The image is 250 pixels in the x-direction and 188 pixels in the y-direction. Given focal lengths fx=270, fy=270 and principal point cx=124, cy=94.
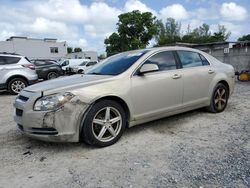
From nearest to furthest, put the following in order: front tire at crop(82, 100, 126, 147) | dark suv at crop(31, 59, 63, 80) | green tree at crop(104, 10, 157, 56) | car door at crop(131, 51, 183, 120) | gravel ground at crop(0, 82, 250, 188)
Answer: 1. gravel ground at crop(0, 82, 250, 188)
2. front tire at crop(82, 100, 126, 147)
3. car door at crop(131, 51, 183, 120)
4. dark suv at crop(31, 59, 63, 80)
5. green tree at crop(104, 10, 157, 56)

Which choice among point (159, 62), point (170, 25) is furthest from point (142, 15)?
point (159, 62)

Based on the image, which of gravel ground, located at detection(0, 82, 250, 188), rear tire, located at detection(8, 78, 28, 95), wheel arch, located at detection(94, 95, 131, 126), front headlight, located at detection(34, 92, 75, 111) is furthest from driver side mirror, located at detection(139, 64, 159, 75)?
rear tire, located at detection(8, 78, 28, 95)

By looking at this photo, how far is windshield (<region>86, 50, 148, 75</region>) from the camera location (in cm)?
460

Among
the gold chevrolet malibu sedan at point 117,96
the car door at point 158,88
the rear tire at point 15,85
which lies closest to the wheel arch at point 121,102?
the gold chevrolet malibu sedan at point 117,96

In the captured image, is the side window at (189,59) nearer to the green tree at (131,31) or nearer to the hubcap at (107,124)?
the hubcap at (107,124)

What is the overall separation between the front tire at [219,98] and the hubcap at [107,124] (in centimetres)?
249

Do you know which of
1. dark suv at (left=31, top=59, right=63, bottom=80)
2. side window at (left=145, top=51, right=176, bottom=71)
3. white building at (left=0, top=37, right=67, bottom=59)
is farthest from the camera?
white building at (left=0, top=37, right=67, bottom=59)

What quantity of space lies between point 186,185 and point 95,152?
Result: 1463mm

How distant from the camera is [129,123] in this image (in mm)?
4375

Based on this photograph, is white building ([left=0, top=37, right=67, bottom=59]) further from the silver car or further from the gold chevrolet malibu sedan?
the gold chevrolet malibu sedan

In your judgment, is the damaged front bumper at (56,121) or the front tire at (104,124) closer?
the damaged front bumper at (56,121)

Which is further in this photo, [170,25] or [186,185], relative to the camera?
[170,25]

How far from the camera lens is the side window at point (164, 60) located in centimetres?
482

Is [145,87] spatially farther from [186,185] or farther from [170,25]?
[170,25]
